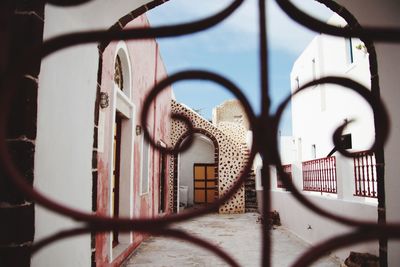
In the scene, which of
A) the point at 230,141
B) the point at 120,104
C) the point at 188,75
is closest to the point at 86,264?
the point at 188,75

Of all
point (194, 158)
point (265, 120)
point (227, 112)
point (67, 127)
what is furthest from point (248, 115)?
point (227, 112)

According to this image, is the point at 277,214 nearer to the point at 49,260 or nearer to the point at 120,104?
the point at 120,104

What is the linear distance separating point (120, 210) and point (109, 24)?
12.0ft

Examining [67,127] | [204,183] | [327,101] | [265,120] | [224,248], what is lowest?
[224,248]

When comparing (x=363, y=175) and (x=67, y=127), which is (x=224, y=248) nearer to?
(x=363, y=175)

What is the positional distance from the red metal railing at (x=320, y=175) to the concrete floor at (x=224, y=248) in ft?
3.57

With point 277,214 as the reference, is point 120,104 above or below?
above

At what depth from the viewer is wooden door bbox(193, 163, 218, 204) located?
48.4 ft

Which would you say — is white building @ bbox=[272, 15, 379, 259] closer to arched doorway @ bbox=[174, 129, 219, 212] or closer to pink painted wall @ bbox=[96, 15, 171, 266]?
pink painted wall @ bbox=[96, 15, 171, 266]

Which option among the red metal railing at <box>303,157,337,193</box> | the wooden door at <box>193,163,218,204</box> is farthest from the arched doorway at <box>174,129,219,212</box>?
the red metal railing at <box>303,157,337,193</box>

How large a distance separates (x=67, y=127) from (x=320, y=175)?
5.52 metres

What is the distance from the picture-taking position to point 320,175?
6312 millimetres

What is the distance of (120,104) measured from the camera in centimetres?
492

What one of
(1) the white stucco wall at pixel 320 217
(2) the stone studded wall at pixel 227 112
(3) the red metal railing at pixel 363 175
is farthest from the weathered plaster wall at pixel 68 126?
(2) the stone studded wall at pixel 227 112
